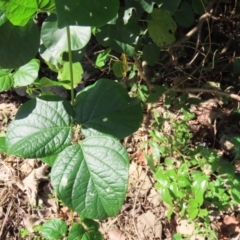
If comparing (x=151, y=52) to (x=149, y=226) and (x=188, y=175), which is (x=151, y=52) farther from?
(x=149, y=226)

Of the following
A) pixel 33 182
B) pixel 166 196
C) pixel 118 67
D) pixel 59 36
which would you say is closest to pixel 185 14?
pixel 118 67

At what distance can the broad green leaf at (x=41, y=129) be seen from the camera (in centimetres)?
96

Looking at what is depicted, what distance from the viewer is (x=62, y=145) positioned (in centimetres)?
99

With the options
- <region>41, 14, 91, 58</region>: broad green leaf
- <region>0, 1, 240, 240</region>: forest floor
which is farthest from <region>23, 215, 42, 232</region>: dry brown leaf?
<region>41, 14, 91, 58</region>: broad green leaf

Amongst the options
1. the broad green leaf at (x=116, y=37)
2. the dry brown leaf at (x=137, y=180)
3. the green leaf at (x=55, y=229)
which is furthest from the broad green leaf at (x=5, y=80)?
the dry brown leaf at (x=137, y=180)

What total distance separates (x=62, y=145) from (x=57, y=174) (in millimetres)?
71

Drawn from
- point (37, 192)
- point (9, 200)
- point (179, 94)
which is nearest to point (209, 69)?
point (179, 94)

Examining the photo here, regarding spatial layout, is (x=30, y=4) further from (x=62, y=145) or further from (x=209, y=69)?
(x=209, y=69)

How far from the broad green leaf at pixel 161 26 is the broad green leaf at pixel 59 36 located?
1.52 feet

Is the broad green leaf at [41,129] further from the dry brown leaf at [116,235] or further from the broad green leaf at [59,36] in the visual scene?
the dry brown leaf at [116,235]

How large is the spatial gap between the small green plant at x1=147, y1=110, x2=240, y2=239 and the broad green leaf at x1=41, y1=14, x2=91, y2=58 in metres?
0.94

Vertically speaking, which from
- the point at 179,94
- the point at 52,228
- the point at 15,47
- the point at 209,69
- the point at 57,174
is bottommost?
the point at 52,228

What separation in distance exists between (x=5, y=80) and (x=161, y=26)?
0.60 m

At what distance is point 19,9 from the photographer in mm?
834
